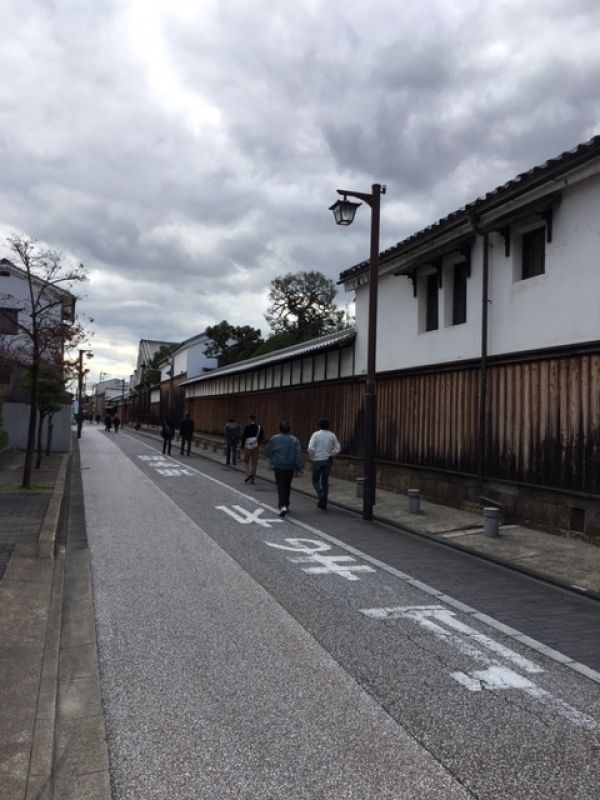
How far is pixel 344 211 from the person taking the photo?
11.6m

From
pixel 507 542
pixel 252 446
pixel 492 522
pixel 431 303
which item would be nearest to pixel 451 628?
pixel 507 542

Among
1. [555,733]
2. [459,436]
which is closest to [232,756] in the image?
[555,733]

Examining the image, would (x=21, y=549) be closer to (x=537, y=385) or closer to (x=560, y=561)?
(x=560, y=561)

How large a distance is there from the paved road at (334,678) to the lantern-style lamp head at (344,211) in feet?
20.3

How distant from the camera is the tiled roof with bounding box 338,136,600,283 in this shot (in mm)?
9477

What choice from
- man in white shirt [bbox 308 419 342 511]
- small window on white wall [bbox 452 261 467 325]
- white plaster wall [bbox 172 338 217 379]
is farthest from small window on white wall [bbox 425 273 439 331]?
white plaster wall [bbox 172 338 217 379]

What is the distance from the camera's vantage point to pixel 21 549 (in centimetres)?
789

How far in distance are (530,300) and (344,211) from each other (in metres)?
3.74

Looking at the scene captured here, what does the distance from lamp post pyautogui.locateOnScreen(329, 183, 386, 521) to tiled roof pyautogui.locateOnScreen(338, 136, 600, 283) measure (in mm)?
1737

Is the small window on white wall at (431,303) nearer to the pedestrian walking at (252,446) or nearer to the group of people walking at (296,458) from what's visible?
the group of people walking at (296,458)

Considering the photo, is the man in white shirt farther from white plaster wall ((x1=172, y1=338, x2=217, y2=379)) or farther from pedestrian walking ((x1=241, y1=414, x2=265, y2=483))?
white plaster wall ((x1=172, y1=338, x2=217, y2=379))

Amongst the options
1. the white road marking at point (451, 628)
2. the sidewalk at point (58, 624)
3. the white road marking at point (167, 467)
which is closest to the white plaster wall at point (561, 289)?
the sidewalk at point (58, 624)

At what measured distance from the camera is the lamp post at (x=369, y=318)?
38.1ft

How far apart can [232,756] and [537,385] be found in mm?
8904
